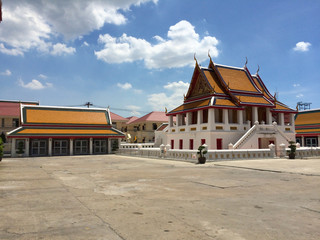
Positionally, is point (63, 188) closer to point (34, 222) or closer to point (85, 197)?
point (85, 197)

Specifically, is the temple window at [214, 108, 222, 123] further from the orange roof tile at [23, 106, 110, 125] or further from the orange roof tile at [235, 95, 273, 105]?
the orange roof tile at [23, 106, 110, 125]

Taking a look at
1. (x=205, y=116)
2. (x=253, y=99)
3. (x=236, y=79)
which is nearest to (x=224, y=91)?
(x=236, y=79)

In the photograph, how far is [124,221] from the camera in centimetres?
585

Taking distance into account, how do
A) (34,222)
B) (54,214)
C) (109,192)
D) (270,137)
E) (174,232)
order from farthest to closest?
(270,137), (109,192), (54,214), (34,222), (174,232)

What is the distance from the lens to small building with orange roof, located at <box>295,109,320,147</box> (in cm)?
4525

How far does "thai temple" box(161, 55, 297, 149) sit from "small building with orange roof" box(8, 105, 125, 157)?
34.7 feet

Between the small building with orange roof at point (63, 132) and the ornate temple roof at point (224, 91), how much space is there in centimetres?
1138

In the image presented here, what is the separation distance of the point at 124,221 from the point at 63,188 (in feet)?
16.5

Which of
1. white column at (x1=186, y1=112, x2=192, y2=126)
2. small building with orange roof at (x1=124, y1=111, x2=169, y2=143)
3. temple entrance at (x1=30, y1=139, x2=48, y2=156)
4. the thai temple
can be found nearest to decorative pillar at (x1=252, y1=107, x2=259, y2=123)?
the thai temple

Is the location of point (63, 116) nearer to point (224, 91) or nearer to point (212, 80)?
point (212, 80)

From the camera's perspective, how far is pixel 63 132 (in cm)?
3766

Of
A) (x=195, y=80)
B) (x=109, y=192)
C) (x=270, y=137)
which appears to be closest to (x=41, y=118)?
(x=195, y=80)

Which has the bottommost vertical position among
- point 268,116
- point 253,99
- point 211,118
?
point 211,118

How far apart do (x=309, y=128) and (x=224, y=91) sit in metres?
22.4
